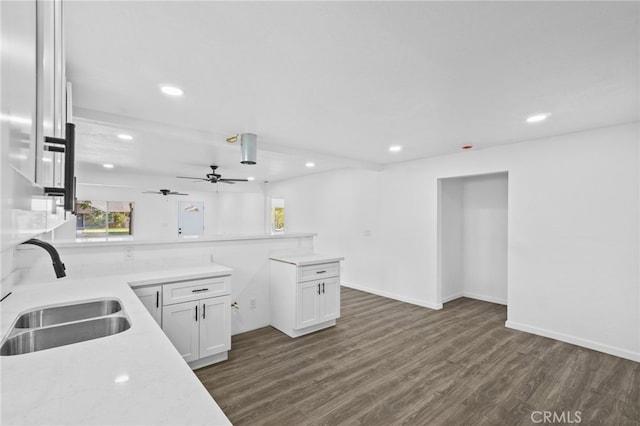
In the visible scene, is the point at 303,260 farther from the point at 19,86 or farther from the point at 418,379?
the point at 19,86

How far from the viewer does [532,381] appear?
100 inches

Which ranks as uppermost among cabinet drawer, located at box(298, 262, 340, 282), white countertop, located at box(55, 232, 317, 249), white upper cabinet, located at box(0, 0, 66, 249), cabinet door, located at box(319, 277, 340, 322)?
white upper cabinet, located at box(0, 0, 66, 249)

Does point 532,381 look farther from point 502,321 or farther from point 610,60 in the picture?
point 610,60

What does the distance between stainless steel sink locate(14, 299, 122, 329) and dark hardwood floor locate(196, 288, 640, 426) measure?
1098 millimetres

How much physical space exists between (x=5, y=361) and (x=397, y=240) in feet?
15.6

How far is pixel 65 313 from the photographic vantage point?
172 cm

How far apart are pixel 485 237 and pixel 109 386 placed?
5296 millimetres

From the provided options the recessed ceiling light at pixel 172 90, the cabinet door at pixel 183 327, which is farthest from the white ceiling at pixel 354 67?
the cabinet door at pixel 183 327

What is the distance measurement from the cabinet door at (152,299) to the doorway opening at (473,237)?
3.81 meters

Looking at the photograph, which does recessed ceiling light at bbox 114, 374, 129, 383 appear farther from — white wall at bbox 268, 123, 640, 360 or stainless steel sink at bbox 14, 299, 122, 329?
white wall at bbox 268, 123, 640, 360

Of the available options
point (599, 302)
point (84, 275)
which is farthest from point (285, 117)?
point (599, 302)

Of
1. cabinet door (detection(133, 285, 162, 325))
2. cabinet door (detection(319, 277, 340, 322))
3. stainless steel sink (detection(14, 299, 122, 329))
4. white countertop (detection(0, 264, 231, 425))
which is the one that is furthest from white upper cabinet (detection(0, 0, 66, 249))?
cabinet door (detection(319, 277, 340, 322))

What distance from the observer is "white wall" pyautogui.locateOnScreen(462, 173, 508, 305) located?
4.71 metres

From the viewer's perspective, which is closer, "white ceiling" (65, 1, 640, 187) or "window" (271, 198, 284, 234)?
"white ceiling" (65, 1, 640, 187)
